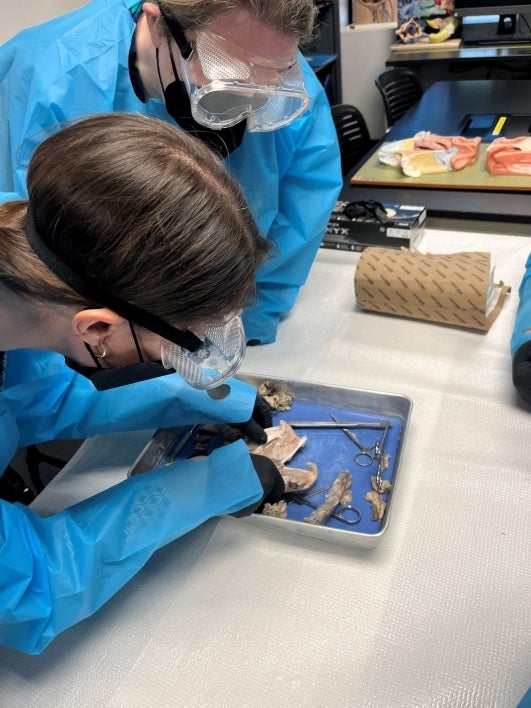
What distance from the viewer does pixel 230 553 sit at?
99 cm

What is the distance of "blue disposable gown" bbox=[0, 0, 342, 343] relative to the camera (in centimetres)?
117

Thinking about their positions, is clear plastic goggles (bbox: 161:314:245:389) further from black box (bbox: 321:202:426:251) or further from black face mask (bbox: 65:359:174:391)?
black box (bbox: 321:202:426:251)

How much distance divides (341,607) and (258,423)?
43cm

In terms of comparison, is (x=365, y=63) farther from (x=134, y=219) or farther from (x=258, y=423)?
(x=134, y=219)

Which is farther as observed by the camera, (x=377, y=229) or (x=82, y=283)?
(x=377, y=229)

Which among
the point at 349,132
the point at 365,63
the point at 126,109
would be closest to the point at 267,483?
the point at 126,109

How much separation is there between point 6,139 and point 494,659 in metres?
1.36

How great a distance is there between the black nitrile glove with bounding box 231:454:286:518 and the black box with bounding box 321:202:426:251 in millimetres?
950

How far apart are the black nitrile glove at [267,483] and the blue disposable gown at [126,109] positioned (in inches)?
17.3

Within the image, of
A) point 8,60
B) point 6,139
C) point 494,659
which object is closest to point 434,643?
point 494,659

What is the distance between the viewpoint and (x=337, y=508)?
1.03 m

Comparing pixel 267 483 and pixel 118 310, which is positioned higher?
pixel 118 310

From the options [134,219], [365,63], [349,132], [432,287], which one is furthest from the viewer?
[365,63]

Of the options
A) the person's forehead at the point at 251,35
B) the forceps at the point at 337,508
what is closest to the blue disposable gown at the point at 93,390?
the forceps at the point at 337,508
